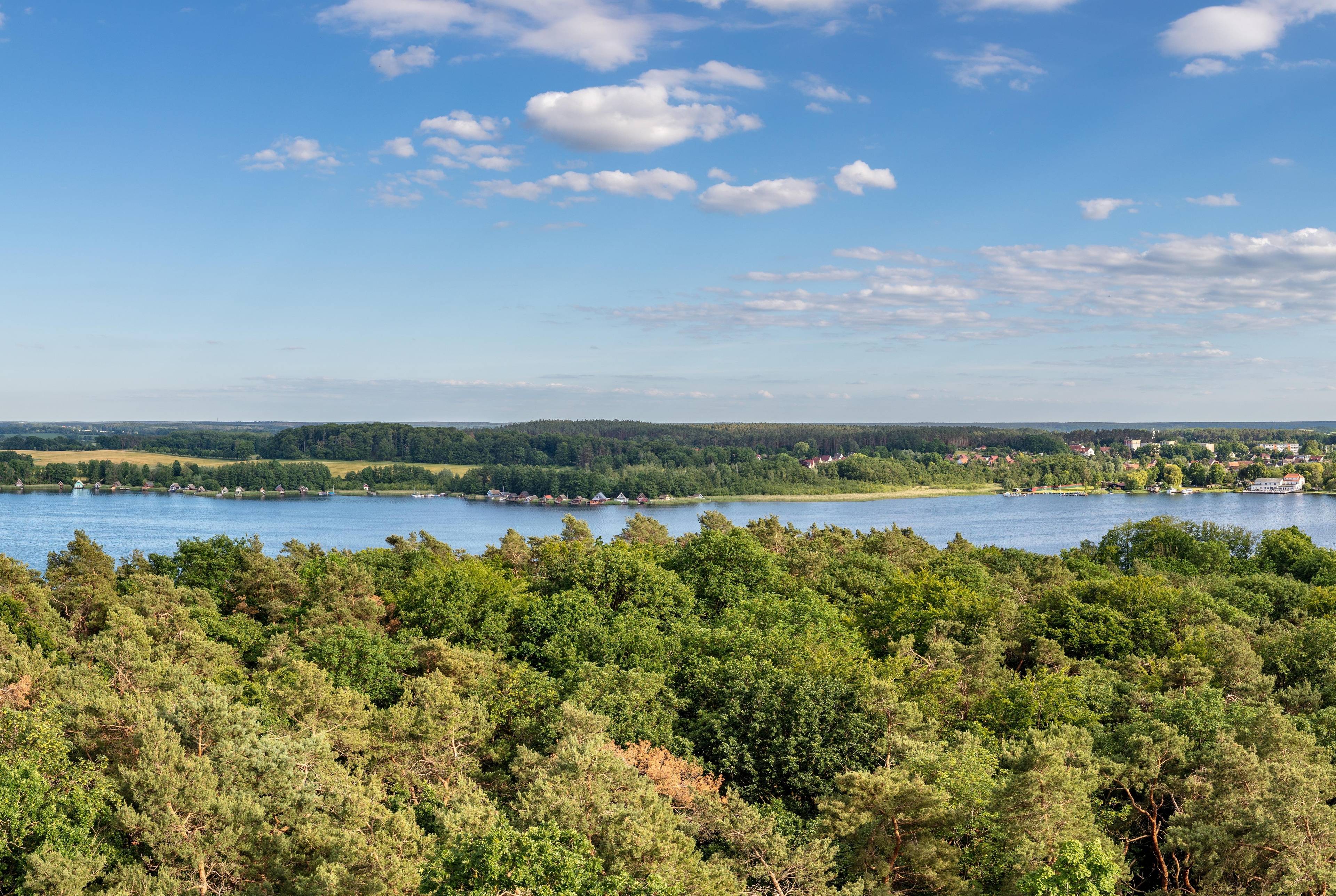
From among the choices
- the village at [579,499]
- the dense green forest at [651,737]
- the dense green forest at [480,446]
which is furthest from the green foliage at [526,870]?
the dense green forest at [480,446]

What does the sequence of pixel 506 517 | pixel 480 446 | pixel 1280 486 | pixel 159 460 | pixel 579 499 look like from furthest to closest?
pixel 480 446 < pixel 159 460 < pixel 1280 486 < pixel 579 499 < pixel 506 517

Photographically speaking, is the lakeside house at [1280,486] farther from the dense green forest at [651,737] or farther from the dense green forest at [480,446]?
the dense green forest at [651,737]

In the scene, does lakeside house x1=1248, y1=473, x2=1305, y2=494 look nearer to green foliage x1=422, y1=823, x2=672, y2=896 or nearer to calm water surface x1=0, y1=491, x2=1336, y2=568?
calm water surface x1=0, y1=491, x2=1336, y2=568

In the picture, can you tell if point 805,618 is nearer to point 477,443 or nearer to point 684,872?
point 684,872

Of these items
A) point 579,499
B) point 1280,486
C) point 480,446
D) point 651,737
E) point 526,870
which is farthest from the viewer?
point 480,446

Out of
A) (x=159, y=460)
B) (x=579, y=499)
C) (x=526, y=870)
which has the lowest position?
(x=579, y=499)

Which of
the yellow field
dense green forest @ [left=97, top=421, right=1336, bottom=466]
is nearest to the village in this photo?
the yellow field

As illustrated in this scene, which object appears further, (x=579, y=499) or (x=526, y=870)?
(x=579, y=499)

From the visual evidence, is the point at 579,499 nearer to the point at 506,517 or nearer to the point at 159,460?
the point at 506,517

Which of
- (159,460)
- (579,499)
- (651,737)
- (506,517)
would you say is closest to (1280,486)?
(579,499)
